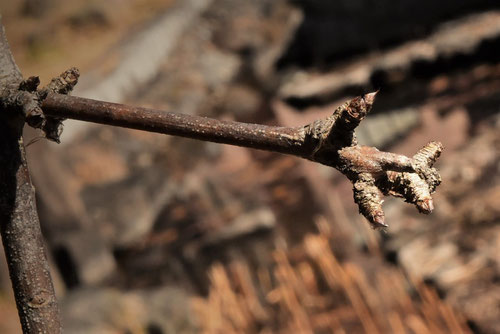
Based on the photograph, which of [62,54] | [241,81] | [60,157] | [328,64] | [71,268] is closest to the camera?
[71,268]

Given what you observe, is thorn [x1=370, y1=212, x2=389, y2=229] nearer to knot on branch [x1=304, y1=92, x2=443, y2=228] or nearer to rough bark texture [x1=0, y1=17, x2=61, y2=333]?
knot on branch [x1=304, y1=92, x2=443, y2=228]

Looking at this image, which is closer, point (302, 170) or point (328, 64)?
point (302, 170)

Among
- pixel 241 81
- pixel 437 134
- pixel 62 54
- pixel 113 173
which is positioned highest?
pixel 62 54

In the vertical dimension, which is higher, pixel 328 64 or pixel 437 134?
pixel 328 64

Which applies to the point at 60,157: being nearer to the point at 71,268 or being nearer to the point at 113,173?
the point at 113,173

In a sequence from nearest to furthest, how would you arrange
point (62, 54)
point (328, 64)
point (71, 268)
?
point (71, 268) < point (328, 64) < point (62, 54)

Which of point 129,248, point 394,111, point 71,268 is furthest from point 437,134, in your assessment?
point 71,268
